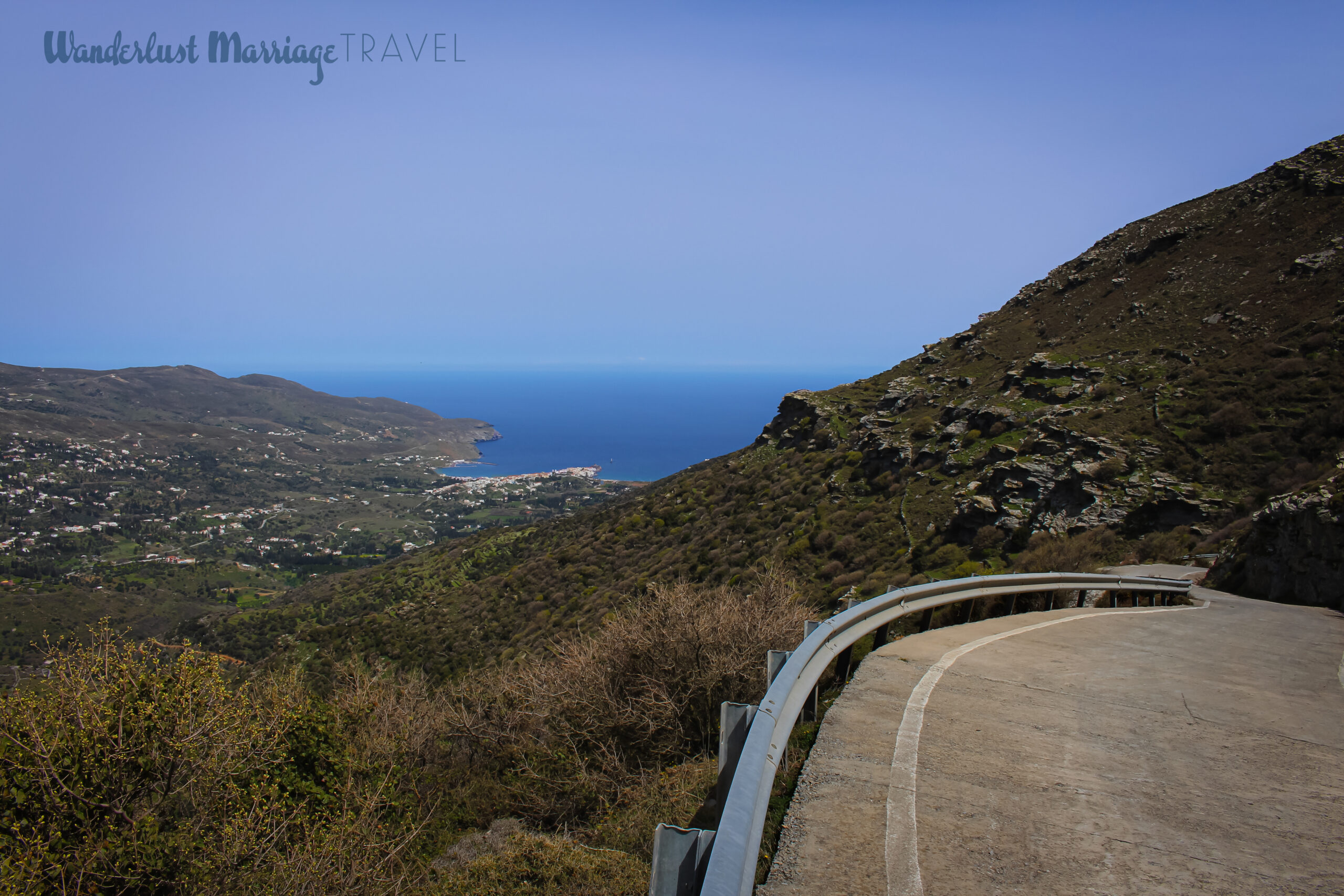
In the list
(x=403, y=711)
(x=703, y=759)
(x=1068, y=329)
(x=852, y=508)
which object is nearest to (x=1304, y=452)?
(x=852, y=508)

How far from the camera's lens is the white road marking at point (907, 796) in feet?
9.02

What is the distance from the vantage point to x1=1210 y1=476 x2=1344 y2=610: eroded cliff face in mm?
10680

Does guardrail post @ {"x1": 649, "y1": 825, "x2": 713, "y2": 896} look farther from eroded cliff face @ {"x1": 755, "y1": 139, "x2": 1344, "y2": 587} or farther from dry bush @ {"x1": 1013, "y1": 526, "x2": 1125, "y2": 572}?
eroded cliff face @ {"x1": 755, "y1": 139, "x2": 1344, "y2": 587}

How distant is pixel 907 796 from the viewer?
345cm

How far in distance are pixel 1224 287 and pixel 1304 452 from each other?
13783 mm

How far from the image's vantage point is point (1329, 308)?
23.4m

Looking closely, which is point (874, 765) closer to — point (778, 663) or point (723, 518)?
point (778, 663)

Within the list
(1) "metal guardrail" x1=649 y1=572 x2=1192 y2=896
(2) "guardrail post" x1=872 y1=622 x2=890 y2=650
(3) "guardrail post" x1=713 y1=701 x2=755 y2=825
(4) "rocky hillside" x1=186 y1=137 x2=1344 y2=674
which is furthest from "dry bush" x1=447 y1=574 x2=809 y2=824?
(4) "rocky hillside" x1=186 y1=137 x2=1344 y2=674

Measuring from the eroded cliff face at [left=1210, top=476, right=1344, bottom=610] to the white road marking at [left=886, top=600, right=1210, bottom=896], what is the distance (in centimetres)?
630

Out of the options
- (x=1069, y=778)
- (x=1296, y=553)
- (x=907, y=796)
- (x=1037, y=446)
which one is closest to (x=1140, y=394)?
(x=1037, y=446)

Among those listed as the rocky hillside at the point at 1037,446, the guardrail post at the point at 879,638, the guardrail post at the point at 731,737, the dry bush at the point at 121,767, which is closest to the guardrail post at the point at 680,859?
the guardrail post at the point at 731,737

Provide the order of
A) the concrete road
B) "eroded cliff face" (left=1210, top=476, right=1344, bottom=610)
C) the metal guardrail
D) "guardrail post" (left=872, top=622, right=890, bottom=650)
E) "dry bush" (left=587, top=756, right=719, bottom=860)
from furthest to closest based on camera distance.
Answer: "eroded cliff face" (left=1210, top=476, right=1344, bottom=610) → "guardrail post" (left=872, top=622, right=890, bottom=650) → "dry bush" (left=587, top=756, right=719, bottom=860) → the concrete road → the metal guardrail

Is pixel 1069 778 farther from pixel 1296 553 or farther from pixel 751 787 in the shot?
pixel 1296 553

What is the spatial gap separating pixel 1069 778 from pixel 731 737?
222cm
